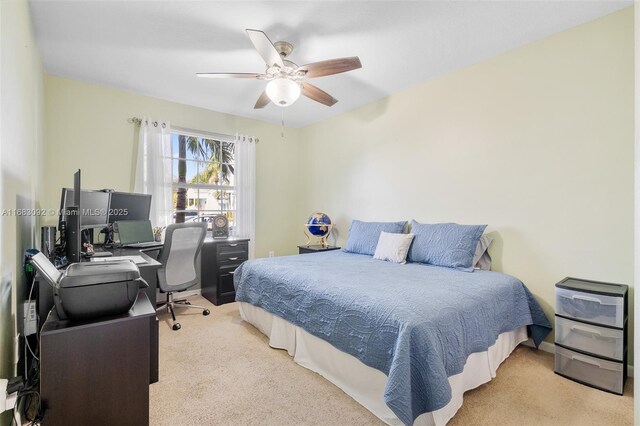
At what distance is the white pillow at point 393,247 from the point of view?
3038 mm

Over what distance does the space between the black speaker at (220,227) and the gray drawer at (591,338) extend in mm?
3682

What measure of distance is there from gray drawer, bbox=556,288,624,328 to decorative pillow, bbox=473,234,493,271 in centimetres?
67

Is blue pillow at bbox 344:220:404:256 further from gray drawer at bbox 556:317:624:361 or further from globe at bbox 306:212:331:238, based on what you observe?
gray drawer at bbox 556:317:624:361

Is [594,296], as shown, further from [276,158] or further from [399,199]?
[276,158]

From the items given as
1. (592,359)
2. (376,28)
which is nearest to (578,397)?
(592,359)

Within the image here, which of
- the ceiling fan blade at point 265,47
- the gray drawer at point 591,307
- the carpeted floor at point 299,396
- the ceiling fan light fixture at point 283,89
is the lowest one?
the carpeted floor at point 299,396

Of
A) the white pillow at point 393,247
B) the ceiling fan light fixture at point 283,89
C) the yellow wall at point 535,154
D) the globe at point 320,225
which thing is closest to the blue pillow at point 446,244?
the white pillow at point 393,247

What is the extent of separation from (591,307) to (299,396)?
206 centimetres

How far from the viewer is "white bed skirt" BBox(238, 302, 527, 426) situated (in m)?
1.64

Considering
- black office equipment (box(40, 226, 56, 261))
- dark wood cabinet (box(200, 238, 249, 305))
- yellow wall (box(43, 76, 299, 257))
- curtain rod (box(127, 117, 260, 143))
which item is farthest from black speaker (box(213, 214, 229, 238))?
black office equipment (box(40, 226, 56, 261))

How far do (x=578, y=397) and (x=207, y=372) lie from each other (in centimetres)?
249

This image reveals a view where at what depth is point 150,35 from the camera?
2453mm

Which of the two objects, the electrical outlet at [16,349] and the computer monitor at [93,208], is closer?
the electrical outlet at [16,349]

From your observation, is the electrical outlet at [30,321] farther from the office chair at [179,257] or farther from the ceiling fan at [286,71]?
the ceiling fan at [286,71]
